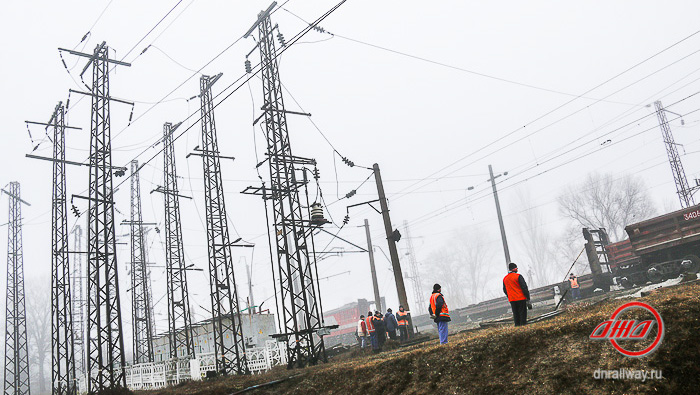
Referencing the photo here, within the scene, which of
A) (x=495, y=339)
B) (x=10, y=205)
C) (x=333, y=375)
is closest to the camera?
(x=495, y=339)

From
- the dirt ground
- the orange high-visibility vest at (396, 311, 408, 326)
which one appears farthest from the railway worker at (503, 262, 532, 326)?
the orange high-visibility vest at (396, 311, 408, 326)

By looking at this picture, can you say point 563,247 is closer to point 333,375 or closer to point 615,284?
point 615,284

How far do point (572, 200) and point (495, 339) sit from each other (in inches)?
2334

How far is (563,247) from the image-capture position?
76.0m

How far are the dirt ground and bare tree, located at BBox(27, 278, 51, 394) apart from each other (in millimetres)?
70257

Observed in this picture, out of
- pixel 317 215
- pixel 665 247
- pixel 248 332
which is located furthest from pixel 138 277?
pixel 665 247

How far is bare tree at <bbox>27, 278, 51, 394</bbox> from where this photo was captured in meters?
67.3

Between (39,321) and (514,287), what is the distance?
77.2 m

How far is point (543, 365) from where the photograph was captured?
8.05m

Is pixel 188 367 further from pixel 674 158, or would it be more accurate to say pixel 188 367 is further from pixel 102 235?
pixel 674 158

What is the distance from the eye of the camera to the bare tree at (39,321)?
67.3 metres

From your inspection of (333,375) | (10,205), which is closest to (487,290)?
(10,205)

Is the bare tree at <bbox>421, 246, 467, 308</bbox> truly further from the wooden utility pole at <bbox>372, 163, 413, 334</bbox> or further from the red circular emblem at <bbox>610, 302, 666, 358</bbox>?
the red circular emblem at <bbox>610, 302, 666, 358</bbox>

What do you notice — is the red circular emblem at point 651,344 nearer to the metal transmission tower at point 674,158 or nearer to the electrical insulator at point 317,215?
the electrical insulator at point 317,215
